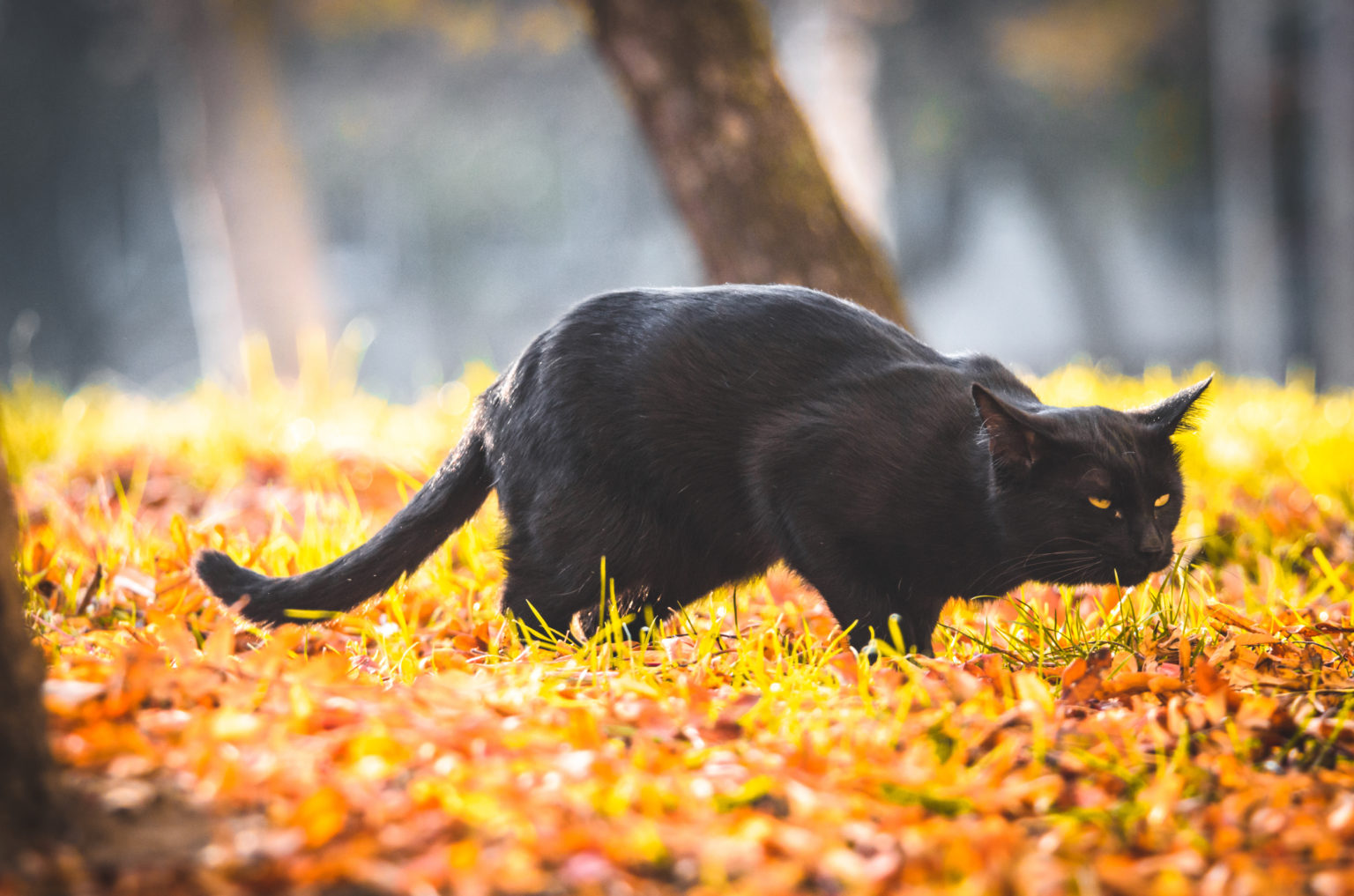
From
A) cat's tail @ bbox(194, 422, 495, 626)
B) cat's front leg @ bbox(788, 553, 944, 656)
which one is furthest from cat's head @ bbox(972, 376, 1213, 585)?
cat's tail @ bbox(194, 422, 495, 626)

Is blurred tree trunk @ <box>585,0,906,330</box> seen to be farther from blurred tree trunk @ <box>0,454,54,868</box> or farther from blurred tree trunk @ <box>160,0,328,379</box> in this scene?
blurred tree trunk @ <box>160,0,328,379</box>

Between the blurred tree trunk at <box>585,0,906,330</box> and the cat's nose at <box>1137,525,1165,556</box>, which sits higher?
the blurred tree trunk at <box>585,0,906,330</box>

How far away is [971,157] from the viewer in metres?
13.7

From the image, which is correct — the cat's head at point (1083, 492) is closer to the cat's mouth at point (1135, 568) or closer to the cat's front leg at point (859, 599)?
the cat's mouth at point (1135, 568)

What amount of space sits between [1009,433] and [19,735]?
1.77m

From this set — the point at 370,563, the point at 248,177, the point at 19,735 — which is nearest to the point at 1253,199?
the point at 248,177

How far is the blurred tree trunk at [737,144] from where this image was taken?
12.9 feet

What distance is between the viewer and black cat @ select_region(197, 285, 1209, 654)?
91.0 inches

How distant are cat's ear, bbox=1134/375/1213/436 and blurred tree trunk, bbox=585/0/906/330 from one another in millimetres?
1518

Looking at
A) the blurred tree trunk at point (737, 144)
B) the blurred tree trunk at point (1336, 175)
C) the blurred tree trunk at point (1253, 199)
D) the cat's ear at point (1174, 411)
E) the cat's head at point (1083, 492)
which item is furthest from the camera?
the blurred tree trunk at point (1253, 199)

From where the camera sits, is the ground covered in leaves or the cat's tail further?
the cat's tail

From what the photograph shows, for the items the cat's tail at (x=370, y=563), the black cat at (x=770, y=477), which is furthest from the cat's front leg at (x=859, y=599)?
the cat's tail at (x=370, y=563)

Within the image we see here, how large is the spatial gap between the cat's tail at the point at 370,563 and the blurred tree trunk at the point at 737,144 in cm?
169

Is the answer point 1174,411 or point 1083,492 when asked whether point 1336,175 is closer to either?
point 1174,411
